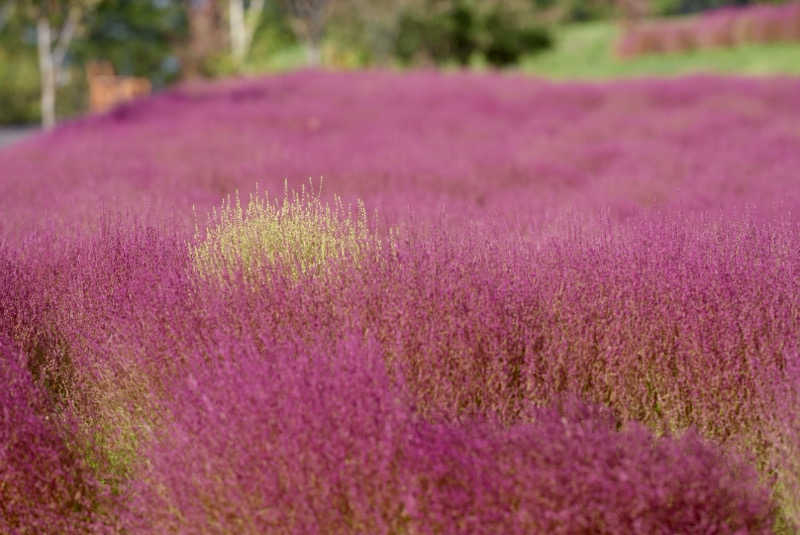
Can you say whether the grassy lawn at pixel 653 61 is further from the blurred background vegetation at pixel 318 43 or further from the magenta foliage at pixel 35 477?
the magenta foliage at pixel 35 477

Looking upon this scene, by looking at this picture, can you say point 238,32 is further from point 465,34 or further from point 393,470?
point 393,470

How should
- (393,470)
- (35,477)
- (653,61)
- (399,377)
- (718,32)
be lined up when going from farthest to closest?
(653,61), (718,32), (35,477), (399,377), (393,470)

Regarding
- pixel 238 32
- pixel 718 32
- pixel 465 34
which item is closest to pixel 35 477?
pixel 465 34

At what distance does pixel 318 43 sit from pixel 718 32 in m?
11.7

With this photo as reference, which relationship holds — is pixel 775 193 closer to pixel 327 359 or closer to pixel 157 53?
pixel 327 359

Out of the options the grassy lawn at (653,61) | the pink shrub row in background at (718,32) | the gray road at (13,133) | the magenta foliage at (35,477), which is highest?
the pink shrub row in background at (718,32)

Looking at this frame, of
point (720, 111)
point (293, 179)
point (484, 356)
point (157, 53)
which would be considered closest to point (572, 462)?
point (484, 356)

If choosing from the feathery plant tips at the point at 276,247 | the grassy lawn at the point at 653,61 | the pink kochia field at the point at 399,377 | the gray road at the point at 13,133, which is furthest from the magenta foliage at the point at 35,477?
the gray road at the point at 13,133

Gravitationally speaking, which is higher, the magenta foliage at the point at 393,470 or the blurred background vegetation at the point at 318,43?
the blurred background vegetation at the point at 318,43

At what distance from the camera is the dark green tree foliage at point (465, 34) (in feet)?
55.0

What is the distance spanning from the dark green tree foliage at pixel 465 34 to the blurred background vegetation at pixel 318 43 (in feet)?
0.08

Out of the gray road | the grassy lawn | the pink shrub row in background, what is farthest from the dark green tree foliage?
the gray road

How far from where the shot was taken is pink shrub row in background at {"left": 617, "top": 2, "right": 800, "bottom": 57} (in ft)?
71.4

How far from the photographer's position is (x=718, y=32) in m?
23.0
